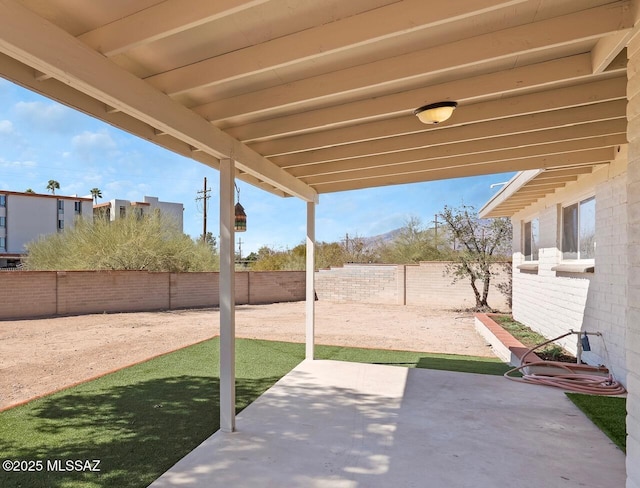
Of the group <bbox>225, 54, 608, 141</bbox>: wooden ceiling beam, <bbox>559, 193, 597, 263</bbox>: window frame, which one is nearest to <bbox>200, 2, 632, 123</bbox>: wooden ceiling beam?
<bbox>225, 54, 608, 141</bbox>: wooden ceiling beam

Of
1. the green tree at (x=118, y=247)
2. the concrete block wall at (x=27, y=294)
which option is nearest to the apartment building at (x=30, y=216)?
the green tree at (x=118, y=247)

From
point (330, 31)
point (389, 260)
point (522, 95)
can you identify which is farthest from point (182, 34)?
point (389, 260)

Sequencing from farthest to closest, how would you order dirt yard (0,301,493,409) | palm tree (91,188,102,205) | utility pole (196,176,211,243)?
1. palm tree (91,188,102,205)
2. utility pole (196,176,211,243)
3. dirt yard (0,301,493,409)

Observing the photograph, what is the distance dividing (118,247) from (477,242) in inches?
483

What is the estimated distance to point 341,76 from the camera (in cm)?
233

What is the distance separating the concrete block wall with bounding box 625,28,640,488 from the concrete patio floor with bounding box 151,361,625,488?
0.98m

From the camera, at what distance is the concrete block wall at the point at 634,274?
166 cm

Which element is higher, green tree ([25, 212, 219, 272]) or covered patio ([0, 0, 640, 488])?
covered patio ([0, 0, 640, 488])

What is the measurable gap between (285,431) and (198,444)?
73 centimetres

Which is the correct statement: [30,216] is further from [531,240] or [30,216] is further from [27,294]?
[531,240]

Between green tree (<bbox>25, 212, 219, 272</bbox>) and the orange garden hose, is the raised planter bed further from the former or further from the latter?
green tree (<bbox>25, 212, 219, 272</bbox>)

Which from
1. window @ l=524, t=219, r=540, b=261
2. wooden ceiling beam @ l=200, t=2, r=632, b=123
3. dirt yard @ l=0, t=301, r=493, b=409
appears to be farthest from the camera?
window @ l=524, t=219, r=540, b=261

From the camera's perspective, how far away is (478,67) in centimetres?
231

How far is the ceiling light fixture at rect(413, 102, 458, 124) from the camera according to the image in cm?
249
